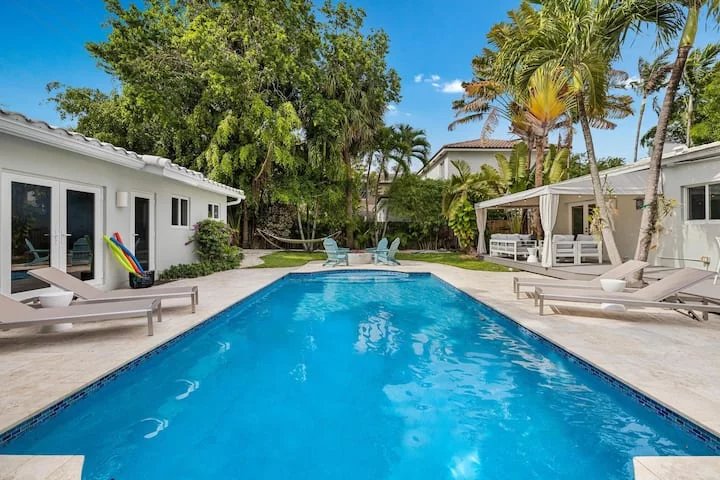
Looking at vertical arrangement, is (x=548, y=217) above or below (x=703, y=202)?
below

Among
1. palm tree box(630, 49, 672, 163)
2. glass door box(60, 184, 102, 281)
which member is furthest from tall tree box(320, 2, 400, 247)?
palm tree box(630, 49, 672, 163)

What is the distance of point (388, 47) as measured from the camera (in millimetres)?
21859

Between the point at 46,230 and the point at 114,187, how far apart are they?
225 centimetres

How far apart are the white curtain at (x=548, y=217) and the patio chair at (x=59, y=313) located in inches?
412

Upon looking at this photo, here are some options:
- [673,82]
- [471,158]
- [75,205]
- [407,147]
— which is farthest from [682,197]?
[471,158]

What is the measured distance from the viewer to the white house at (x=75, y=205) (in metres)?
6.22

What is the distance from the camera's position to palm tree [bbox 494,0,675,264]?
809cm

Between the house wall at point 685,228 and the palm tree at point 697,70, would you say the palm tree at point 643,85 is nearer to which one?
the palm tree at point 697,70

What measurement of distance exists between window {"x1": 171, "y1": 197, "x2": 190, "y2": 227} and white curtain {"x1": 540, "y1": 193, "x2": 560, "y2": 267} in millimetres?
11246

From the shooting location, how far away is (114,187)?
9047 millimetres

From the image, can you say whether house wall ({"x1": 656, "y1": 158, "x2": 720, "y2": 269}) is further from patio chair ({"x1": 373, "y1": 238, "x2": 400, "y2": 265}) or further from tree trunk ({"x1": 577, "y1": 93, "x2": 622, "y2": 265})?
patio chair ({"x1": 373, "y1": 238, "x2": 400, "y2": 265})

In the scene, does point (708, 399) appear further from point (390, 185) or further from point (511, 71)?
point (390, 185)

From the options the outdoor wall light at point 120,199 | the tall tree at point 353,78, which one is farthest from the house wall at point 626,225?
the outdoor wall light at point 120,199

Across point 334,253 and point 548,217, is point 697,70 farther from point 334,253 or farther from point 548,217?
point 334,253
